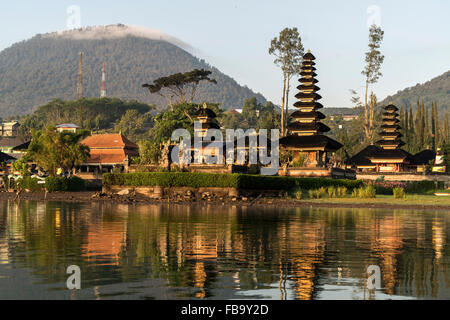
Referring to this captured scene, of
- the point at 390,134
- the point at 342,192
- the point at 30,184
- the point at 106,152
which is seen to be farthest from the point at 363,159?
the point at 30,184

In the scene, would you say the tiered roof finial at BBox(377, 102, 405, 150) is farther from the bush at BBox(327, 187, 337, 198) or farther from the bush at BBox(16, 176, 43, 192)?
the bush at BBox(16, 176, 43, 192)

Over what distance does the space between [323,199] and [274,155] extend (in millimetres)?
26143

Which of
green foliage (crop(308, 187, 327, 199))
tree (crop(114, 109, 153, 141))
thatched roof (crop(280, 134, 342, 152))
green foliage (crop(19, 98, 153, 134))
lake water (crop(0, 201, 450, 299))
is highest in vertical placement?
green foliage (crop(19, 98, 153, 134))

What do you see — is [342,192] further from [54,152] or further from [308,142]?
[54,152]

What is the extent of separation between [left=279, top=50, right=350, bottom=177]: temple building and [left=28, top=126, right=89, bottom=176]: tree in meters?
26.6

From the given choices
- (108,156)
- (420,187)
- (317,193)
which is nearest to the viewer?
(317,193)

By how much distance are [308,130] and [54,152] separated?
32710 millimetres

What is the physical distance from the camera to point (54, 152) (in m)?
78.2

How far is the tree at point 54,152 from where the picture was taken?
78375 millimetres

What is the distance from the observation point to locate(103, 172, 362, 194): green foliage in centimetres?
5975

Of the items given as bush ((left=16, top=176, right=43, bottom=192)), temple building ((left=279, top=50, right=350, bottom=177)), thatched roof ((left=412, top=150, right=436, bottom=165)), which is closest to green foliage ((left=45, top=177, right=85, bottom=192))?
bush ((left=16, top=176, right=43, bottom=192))

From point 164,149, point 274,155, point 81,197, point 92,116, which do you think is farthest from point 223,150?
point 92,116

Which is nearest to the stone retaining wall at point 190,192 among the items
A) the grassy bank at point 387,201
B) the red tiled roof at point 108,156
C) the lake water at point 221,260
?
the grassy bank at point 387,201
